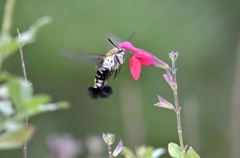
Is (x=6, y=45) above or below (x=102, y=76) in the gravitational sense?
below

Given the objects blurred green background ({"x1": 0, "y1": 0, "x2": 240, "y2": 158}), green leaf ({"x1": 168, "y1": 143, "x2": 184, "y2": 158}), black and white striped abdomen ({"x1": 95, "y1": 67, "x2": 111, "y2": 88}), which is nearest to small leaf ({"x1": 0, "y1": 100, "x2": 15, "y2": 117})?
green leaf ({"x1": 168, "y1": 143, "x2": 184, "y2": 158})

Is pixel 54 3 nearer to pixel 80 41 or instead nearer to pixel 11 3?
pixel 80 41

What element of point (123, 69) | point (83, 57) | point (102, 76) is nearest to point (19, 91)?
point (83, 57)

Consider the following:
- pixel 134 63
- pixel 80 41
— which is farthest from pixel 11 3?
pixel 80 41

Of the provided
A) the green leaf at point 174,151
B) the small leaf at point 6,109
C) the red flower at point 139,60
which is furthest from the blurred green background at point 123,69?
the small leaf at point 6,109

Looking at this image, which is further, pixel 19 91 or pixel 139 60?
pixel 139 60

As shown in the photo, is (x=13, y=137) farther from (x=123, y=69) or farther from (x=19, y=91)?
(x=123, y=69)

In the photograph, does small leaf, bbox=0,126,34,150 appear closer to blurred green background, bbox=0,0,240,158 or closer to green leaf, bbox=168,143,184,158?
green leaf, bbox=168,143,184,158

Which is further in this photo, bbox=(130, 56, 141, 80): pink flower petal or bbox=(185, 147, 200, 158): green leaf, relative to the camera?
bbox=(130, 56, 141, 80): pink flower petal
